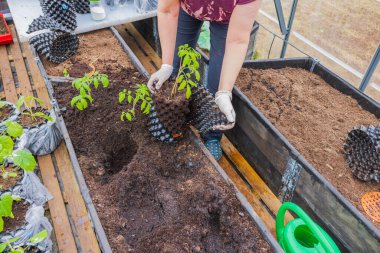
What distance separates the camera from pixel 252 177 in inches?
97.6

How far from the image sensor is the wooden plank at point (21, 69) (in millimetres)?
3027

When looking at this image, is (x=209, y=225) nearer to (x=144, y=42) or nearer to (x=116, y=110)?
(x=116, y=110)

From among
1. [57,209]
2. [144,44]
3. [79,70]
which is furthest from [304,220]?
[144,44]

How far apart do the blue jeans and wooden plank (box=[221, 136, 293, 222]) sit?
192 millimetres

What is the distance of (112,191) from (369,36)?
11.4ft

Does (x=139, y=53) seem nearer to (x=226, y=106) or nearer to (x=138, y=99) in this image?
(x=138, y=99)

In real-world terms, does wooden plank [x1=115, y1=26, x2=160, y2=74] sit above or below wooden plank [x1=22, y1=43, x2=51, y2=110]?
above

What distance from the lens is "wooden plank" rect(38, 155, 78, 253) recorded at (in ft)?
6.75

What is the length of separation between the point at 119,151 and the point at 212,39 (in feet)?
3.25

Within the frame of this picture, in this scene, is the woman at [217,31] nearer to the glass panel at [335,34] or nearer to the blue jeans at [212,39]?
the blue jeans at [212,39]

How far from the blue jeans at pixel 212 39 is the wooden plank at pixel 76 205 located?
1.00 meters

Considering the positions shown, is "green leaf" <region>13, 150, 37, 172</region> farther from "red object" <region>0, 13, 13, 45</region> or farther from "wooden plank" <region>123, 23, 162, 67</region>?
"red object" <region>0, 13, 13, 45</region>

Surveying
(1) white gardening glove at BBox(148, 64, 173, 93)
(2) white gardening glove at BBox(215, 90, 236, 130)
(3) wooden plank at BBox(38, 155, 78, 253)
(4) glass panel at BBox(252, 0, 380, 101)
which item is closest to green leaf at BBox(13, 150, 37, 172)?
(3) wooden plank at BBox(38, 155, 78, 253)

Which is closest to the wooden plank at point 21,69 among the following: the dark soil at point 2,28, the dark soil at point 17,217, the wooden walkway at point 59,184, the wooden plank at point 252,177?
the wooden walkway at point 59,184
